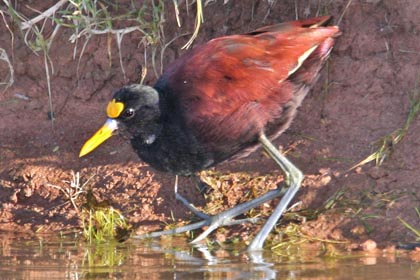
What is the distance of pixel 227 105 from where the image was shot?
263 inches

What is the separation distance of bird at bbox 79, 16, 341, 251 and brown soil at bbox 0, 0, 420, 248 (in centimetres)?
34

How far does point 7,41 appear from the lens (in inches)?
318

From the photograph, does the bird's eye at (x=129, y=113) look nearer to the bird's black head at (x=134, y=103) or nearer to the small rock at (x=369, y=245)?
the bird's black head at (x=134, y=103)

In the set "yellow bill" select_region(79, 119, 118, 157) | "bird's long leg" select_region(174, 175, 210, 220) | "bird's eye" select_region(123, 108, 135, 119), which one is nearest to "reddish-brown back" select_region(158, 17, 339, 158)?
"bird's eye" select_region(123, 108, 135, 119)

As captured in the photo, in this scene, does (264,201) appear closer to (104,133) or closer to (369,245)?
(369,245)

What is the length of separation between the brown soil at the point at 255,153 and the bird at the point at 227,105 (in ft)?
1.13

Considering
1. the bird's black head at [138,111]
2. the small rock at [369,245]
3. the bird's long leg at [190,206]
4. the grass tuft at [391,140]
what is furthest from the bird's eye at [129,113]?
the small rock at [369,245]

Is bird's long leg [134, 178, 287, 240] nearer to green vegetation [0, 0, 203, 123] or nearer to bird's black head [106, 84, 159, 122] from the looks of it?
bird's black head [106, 84, 159, 122]

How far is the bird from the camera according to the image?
670 cm

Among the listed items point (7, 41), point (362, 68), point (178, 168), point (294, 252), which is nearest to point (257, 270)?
point (294, 252)

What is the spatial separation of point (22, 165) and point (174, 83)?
1.38 metres

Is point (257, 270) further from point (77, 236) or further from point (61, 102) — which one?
point (61, 102)

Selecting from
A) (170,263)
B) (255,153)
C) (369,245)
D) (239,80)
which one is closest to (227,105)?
(239,80)

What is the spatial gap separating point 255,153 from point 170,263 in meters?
1.46
